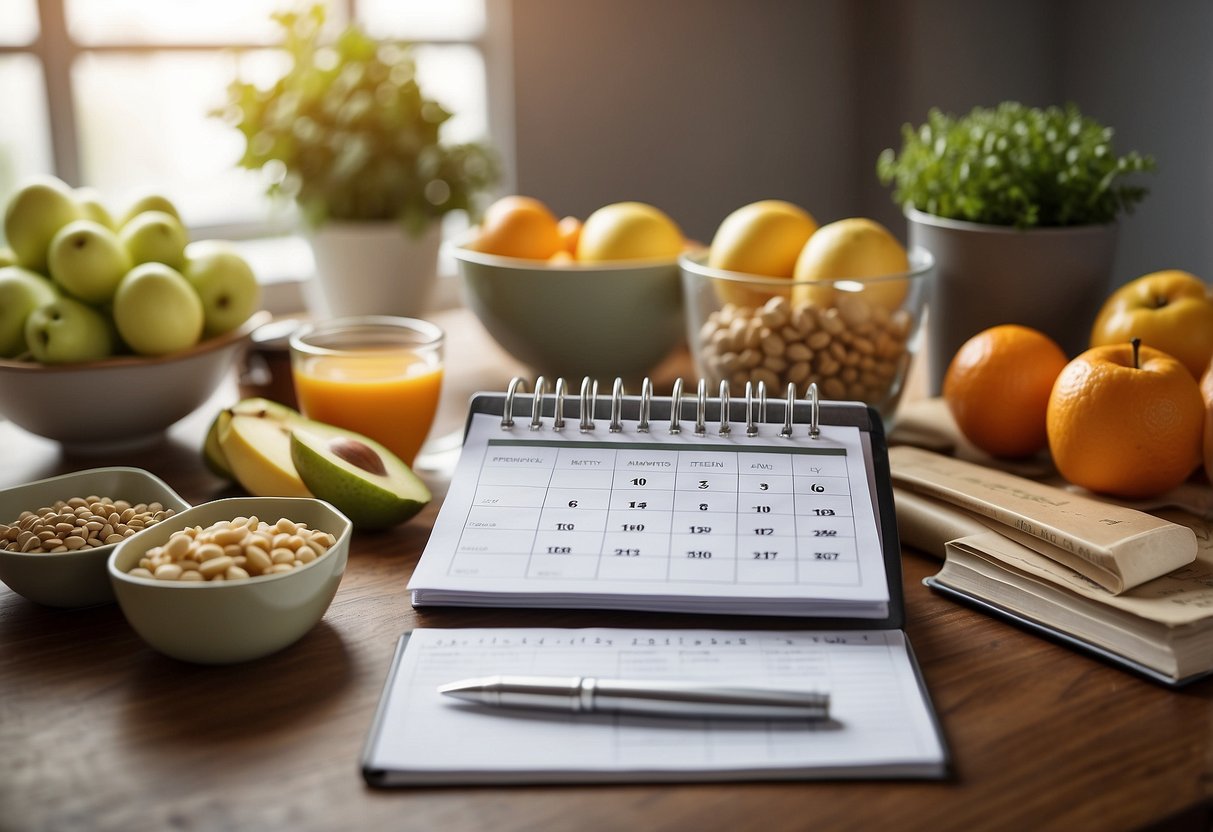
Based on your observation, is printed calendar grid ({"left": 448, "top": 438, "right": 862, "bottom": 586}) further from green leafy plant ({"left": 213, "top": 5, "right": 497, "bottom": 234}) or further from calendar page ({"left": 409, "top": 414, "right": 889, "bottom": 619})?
green leafy plant ({"left": 213, "top": 5, "right": 497, "bottom": 234})

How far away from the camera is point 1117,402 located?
36.6 inches

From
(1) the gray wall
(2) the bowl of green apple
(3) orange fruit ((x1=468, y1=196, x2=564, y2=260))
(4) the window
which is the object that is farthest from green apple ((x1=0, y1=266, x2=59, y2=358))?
(1) the gray wall

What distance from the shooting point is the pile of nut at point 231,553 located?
2.37 ft

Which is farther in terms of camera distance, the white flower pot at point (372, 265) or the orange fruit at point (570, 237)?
the white flower pot at point (372, 265)

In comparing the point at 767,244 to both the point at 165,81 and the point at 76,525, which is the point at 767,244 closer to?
the point at 76,525

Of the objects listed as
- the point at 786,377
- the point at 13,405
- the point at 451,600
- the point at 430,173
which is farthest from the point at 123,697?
the point at 430,173

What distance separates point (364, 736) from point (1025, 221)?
87 centimetres

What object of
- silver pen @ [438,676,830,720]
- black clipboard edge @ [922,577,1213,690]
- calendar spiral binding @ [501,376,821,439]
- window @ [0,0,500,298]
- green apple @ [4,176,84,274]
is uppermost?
window @ [0,0,500,298]

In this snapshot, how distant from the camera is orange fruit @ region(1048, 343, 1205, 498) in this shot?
93 centimetres

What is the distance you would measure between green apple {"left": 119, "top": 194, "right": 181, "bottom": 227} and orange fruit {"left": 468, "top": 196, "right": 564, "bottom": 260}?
0.34 meters

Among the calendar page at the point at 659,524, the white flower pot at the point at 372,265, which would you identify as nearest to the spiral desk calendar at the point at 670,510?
the calendar page at the point at 659,524

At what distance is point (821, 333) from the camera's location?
1104mm

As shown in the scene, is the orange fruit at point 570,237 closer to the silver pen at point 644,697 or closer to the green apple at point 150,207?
the green apple at point 150,207

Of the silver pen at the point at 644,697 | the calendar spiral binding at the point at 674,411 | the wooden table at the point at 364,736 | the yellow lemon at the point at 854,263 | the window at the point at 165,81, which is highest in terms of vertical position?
the window at the point at 165,81
